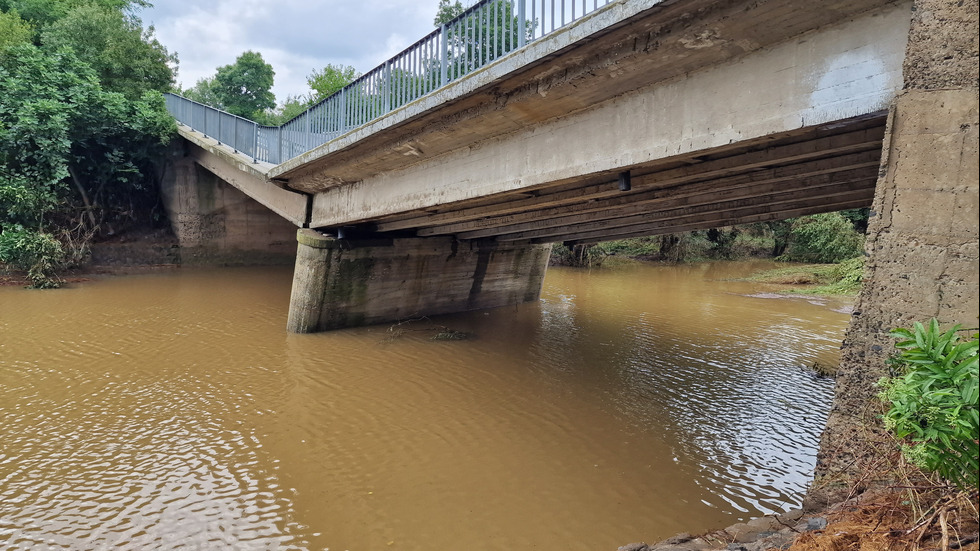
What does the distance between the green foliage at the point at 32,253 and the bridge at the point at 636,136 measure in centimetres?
726

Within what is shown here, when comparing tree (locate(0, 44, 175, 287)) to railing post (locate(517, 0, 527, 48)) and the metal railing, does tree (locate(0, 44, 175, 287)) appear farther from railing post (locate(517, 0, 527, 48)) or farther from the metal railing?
railing post (locate(517, 0, 527, 48))

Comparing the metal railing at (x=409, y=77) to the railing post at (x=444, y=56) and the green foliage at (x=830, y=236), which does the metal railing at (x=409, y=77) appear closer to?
the railing post at (x=444, y=56)

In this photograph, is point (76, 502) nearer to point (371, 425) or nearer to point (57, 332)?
point (371, 425)

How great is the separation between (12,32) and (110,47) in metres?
2.71

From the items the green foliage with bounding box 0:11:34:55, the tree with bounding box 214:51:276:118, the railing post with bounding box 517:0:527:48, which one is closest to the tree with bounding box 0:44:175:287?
the green foliage with bounding box 0:11:34:55

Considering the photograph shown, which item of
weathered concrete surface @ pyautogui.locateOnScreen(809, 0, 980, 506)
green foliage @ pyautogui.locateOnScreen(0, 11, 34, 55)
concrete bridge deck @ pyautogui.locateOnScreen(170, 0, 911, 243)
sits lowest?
weathered concrete surface @ pyautogui.locateOnScreen(809, 0, 980, 506)

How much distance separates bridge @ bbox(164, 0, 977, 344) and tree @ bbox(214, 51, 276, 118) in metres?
34.6

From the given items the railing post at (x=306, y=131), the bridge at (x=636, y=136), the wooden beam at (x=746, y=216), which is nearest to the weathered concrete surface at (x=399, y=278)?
the bridge at (x=636, y=136)

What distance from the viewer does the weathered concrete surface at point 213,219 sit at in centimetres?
2033

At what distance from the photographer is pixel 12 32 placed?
17.1m

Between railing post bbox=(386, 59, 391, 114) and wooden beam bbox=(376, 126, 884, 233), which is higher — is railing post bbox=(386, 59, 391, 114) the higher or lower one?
the higher one

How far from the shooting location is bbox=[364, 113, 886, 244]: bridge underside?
4875mm

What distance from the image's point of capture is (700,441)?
6008 millimetres

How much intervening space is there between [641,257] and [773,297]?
14403mm
